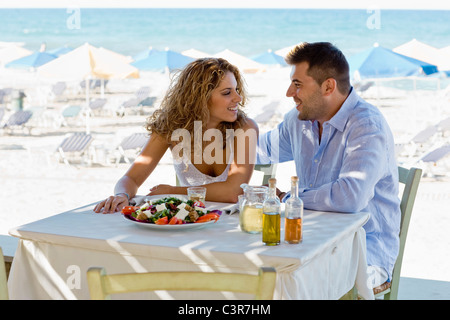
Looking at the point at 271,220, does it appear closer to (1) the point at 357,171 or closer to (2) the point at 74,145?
(1) the point at 357,171

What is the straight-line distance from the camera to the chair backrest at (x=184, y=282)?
142 cm

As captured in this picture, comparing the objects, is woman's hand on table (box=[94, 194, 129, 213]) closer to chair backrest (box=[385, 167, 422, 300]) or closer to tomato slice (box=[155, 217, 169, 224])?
tomato slice (box=[155, 217, 169, 224])

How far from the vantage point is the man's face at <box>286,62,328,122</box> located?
2.73 meters

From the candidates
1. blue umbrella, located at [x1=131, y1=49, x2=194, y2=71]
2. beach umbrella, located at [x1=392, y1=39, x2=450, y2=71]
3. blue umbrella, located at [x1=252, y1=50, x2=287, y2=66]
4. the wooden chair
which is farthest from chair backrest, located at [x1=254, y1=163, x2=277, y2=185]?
blue umbrella, located at [x1=252, y1=50, x2=287, y2=66]

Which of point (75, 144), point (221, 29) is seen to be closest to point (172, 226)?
point (75, 144)

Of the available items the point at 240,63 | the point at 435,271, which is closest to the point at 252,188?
the point at 435,271

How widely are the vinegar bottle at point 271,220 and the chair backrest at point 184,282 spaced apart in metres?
0.48

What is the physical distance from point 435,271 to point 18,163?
303 inches

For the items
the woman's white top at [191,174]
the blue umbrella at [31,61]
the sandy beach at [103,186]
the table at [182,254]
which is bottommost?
the sandy beach at [103,186]

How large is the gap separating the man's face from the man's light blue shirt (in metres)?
0.07

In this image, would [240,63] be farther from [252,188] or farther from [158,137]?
[252,188]

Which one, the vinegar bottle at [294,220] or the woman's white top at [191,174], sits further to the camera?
the woman's white top at [191,174]

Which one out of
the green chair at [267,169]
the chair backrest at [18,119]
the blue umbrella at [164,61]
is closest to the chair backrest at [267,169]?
the green chair at [267,169]

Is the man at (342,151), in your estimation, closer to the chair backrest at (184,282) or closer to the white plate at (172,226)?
the white plate at (172,226)
